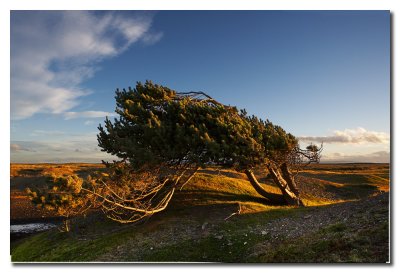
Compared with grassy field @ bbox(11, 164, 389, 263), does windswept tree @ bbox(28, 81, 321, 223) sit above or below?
above

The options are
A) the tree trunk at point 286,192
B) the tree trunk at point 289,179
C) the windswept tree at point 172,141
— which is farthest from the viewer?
the tree trunk at point 289,179

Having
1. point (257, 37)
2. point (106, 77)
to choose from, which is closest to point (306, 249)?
point (257, 37)

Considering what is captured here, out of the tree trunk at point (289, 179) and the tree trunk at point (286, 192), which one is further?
the tree trunk at point (289, 179)

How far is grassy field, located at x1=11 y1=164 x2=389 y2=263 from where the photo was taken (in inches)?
449

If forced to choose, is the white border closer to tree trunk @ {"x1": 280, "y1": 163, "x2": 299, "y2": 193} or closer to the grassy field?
the grassy field

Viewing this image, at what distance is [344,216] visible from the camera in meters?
14.2

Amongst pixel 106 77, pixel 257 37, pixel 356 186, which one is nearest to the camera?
pixel 257 37

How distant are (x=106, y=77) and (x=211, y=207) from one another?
9371 millimetres

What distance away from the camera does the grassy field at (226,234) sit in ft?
37.4

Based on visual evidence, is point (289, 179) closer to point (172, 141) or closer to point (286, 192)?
point (286, 192)

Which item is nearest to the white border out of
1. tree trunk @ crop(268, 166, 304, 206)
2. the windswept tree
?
the windswept tree
